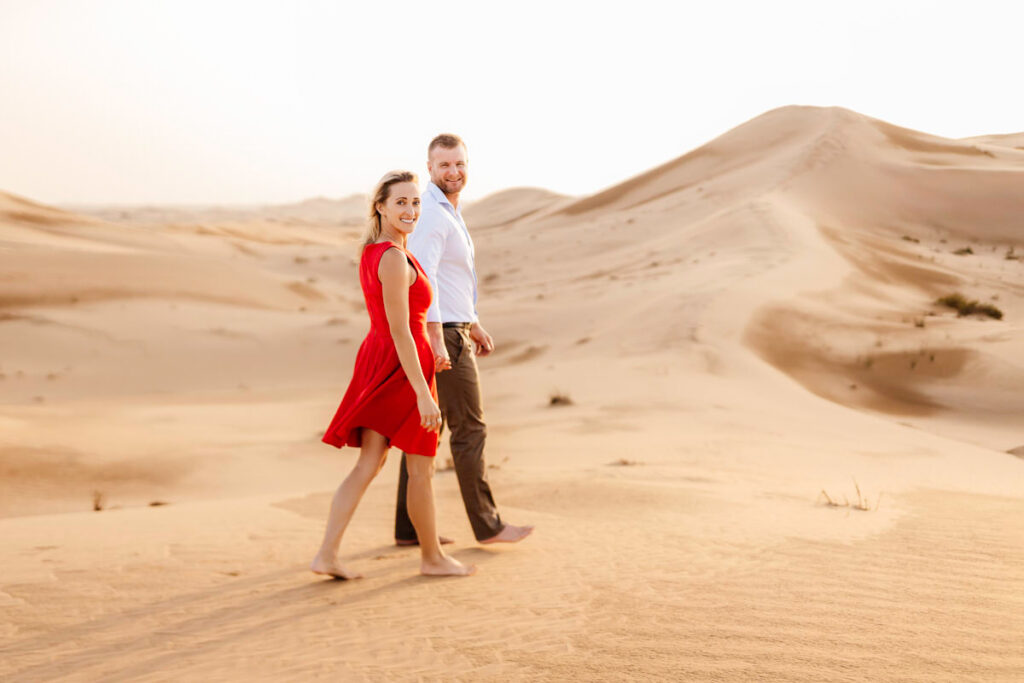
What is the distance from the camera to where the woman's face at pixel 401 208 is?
3896 millimetres

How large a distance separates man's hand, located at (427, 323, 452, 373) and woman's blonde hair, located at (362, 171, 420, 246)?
50 cm

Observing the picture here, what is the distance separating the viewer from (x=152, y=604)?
3992 millimetres

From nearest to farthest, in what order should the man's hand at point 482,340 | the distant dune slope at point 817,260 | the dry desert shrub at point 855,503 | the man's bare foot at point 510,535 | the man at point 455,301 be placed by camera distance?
the man at point 455,301, the man's bare foot at point 510,535, the man's hand at point 482,340, the dry desert shrub at point 855,503, the distant dune slope at point 817,260

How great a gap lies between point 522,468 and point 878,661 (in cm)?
450

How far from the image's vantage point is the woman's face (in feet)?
12.8

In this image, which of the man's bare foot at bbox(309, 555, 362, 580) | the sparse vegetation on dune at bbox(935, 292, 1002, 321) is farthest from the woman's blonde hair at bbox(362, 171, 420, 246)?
the sparse vegetation on dune at bbox(935, 292, 1002, 321)

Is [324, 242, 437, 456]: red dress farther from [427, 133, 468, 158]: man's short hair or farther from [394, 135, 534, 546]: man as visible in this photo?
[427, 133, 468, 158]: man's short hair

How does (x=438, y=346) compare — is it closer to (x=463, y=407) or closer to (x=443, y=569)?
(x=463, y=407)

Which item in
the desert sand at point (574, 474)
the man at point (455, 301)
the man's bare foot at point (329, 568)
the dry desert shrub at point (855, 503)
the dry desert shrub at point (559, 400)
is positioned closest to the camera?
the desert sand at point (574, 474)

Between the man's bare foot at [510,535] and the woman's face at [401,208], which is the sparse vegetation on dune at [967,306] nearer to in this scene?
the man's bare foot at [510,535]

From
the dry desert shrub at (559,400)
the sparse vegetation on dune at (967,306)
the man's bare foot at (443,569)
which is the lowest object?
the dry desert shrub at (559,400)

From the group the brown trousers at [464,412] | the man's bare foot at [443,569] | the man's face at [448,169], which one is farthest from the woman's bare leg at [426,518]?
the man's face at [448,169]

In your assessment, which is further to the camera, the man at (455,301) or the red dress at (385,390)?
the man at (455,301)

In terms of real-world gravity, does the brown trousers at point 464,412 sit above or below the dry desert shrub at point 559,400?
above
